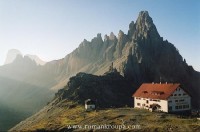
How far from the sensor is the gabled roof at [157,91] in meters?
118

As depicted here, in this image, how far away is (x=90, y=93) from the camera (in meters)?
190

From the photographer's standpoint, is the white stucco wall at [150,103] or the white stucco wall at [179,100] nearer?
the white stucco wall at [150,103]

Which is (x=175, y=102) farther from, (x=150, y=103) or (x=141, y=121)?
(x=141, y=121)

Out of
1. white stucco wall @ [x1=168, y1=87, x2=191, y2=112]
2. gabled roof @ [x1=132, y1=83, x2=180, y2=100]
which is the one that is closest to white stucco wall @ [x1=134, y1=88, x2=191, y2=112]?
white stucco wall @ [x1=168, y1=87, x2=191, y2=112]

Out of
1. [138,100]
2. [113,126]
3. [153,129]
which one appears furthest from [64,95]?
[153,129]

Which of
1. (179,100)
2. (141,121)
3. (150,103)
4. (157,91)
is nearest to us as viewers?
(141,121)

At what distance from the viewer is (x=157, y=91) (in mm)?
122688

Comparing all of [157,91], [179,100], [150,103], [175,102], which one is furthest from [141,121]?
[179,100]

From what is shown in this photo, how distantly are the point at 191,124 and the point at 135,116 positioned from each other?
23.7 metres

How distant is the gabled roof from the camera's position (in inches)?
4648

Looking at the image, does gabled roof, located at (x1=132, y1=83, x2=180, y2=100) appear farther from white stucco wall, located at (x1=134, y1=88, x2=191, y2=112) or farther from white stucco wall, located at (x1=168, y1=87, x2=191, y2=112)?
white stucco wall, located at (x1=168, y1=87, x2=191, y2=112)

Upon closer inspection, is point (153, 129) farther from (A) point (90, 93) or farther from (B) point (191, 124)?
(A) point (90, 93)

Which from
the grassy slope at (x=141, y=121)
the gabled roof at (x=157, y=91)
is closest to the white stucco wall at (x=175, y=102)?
the gabled roof at (x=157, y=91)

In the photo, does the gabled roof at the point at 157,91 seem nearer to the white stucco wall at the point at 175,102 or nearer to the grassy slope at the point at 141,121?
the white stucco wall at the point at 175,102
